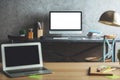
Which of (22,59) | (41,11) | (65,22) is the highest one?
(41,11)

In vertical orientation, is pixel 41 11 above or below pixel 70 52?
above

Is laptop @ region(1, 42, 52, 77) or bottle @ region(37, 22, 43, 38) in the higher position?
bottle @ region(37, 22, 43, 38)

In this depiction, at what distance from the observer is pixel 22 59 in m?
2.22

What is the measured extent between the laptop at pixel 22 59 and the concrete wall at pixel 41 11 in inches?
105

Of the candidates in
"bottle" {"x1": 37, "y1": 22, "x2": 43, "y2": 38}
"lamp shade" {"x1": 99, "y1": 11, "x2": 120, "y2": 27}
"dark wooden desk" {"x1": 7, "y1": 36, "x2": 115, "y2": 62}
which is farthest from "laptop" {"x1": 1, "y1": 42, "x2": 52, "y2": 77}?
"dark wooden desk" {"x1": 7, "y1": 36, "x2": 115, "y2": 62}

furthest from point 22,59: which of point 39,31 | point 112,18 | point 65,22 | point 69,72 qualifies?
point 65,22

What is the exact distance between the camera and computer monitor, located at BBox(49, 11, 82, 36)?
15.8 feet

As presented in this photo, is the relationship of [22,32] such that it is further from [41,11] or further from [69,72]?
[69,72]

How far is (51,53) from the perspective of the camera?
5.02 meters

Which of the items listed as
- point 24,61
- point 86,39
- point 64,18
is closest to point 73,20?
point 64,18

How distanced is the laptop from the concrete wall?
8.78ft

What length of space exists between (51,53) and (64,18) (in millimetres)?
696

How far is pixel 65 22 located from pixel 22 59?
268 centimetres

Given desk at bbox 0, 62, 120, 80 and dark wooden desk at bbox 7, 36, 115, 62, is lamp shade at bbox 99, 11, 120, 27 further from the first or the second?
dark wooden desk at bbox 7, 36, 115, 62
